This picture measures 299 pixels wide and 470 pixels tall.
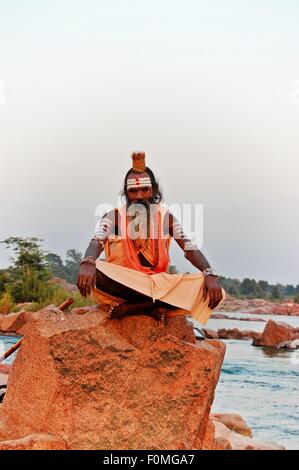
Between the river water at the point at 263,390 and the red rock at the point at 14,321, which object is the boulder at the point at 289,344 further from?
the red rock at the point at 14,321

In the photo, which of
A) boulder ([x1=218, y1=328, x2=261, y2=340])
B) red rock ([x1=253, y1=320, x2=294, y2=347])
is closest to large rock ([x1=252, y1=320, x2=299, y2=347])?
red rock ([x1=253, y1=320, x2=294, y2=347])

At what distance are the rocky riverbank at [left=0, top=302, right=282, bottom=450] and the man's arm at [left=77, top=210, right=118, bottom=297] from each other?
40 centimetres

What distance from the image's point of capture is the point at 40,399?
5.59m

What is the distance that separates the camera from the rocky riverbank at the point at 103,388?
5555mm

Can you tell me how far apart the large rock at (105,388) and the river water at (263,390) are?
4.11 meters

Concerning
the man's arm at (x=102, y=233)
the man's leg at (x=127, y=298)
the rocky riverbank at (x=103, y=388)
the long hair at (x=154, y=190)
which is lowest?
the rocky riverbank at (x=103, y=388)

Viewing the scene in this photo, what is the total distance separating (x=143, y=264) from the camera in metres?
6.06

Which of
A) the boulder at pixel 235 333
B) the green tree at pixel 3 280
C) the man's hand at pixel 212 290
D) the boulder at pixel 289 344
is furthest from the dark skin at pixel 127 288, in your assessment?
the boulder at pixel 235 333

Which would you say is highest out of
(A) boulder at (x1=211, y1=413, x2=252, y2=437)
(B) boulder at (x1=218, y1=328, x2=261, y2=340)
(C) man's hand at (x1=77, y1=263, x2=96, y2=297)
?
(C) man's hand at (x1=77, y1=263, x2=96, y2=297)

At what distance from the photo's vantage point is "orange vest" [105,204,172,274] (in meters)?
5.98

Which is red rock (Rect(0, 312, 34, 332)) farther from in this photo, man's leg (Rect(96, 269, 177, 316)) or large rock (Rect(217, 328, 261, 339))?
man's leg (Rect(96, 269, 177, 316))
